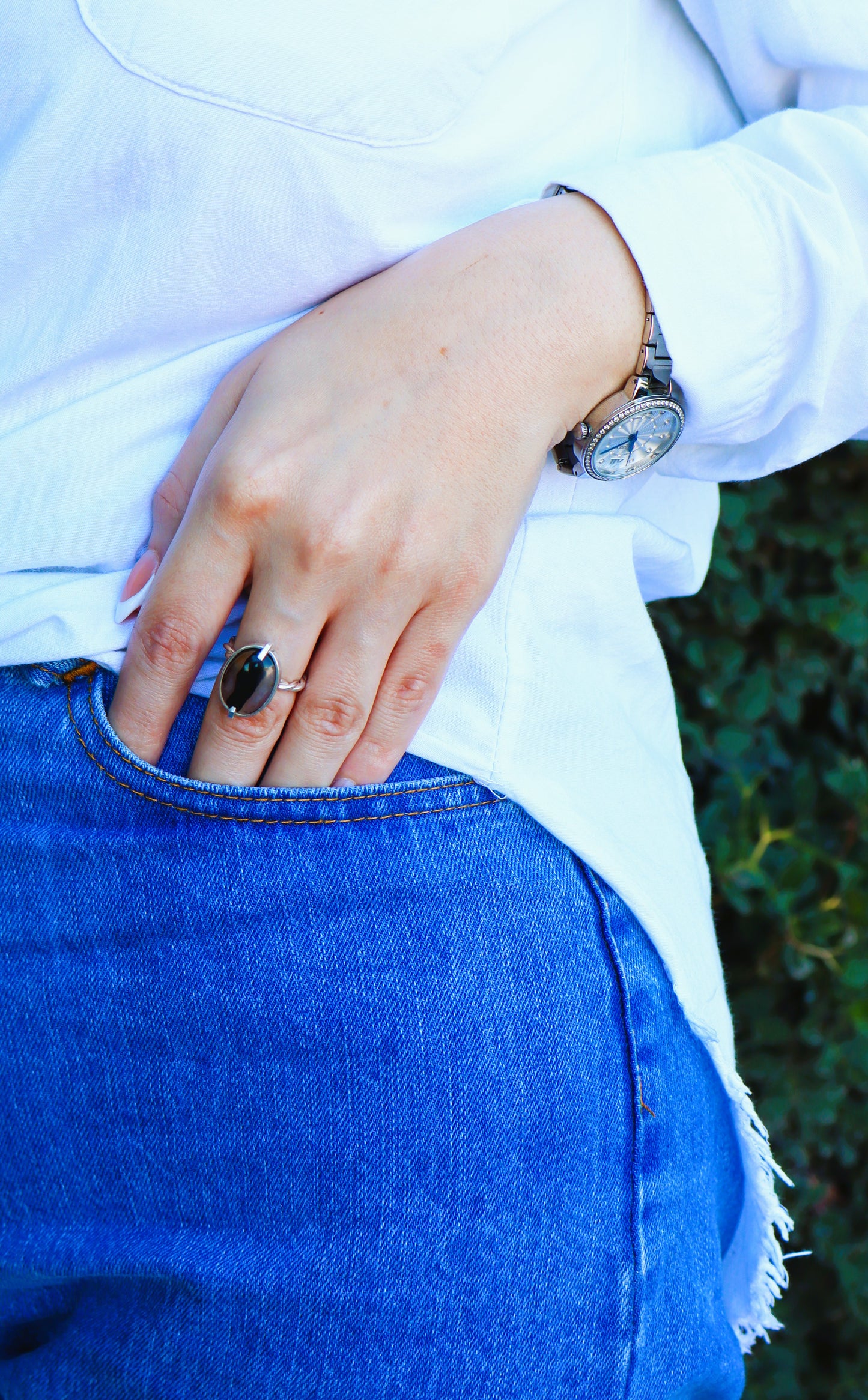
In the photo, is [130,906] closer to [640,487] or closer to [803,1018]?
[640,487]

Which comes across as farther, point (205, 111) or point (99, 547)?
point (99, 547)

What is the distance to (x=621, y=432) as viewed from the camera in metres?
0.84

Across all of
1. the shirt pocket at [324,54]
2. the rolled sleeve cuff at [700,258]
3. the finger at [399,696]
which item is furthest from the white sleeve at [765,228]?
the finger at [399,696]

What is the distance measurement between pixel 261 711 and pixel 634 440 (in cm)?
39

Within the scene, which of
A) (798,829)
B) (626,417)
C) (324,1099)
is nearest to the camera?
(324,1099)

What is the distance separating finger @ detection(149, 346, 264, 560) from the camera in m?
0.80

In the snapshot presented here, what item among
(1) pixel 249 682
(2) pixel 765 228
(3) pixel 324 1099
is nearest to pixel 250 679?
(1) pixel 249 682

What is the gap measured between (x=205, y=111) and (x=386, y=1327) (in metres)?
0.86

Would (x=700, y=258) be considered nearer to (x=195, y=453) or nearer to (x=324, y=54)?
(x=324, y=54)

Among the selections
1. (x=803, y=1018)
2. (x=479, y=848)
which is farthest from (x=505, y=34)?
(x=803, y=1018)

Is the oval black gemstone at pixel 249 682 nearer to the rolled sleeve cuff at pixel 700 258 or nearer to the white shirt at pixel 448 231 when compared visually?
the white shirt at pixel 448 231

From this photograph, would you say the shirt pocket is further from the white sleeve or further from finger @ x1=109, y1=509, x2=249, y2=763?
finger @ x1=109, y1=509, x2=249, y2=763

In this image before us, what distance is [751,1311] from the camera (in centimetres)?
99

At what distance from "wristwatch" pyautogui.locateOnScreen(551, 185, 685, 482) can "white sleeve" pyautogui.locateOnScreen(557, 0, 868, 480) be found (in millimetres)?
16
